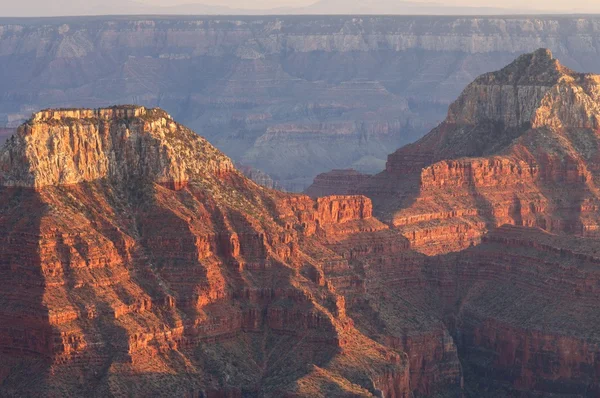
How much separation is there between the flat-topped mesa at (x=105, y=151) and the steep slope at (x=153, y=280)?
0.09m

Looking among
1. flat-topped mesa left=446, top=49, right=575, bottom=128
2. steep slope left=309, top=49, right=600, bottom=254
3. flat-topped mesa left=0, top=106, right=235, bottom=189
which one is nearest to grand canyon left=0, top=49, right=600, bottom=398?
flat-topped mesa left=0, top=106, right=235, bottom=189

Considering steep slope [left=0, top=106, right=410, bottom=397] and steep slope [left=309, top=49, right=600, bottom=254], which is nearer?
steep slope [left=0, top=106, right=410, bottom=397]

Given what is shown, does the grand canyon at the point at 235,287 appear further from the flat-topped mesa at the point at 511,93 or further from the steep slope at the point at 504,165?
the flat-topped mesa at the point at 511,93

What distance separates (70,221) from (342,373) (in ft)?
59.4

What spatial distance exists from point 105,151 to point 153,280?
1005 cm

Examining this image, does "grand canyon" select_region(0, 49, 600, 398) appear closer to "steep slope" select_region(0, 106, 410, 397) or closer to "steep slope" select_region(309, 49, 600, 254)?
"steep slope" select_region(0, 106, 410, 397)

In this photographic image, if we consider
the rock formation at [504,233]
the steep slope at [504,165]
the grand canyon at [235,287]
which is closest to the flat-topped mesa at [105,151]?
the grand canyon at [235,287]

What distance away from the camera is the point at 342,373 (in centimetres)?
12688

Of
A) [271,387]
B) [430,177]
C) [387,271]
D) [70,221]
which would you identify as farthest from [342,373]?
→ [430,177]

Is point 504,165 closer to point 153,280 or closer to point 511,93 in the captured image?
point 511,93

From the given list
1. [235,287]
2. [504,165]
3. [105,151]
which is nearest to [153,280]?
[235,287]

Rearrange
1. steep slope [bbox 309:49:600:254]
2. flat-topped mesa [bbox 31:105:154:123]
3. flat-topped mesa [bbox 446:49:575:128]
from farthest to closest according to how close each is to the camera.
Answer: flat-topped mesa [bbox 446:49:575:128], steep slope [bbox 309:49:600:254], flat-topped mesa [bbox 31:105:154:123]

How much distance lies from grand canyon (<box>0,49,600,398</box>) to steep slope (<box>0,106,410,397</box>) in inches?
5.3

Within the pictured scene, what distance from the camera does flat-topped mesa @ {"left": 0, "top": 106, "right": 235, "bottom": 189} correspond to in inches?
5089
